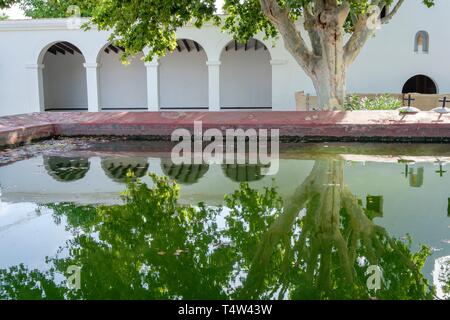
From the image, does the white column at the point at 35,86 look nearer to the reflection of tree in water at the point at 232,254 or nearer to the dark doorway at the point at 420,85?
the dark doorway at the point at 420,85

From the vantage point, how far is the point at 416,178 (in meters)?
5.74

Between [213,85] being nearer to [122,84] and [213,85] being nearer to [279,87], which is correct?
[279,87]

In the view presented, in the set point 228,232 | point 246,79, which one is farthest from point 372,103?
point 228,232

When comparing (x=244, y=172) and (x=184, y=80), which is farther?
(x=184, y=80)

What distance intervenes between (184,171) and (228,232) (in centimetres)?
268

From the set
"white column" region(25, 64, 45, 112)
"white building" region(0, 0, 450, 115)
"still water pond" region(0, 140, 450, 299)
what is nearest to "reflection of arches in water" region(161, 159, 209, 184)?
"still water pond" region(0, 140, 450, 299)

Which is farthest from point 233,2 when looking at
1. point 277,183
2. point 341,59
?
point 277,183

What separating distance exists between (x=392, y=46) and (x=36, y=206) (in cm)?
1496

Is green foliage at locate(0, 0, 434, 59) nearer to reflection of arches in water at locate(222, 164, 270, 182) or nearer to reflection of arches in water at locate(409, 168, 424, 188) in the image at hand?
reflection of arches in water at locate(222, 164, 270, 182)

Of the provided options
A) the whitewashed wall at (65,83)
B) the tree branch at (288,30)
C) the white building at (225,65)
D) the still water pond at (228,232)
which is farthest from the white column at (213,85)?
the still water pond at (228,232)

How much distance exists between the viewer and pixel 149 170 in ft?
21.6

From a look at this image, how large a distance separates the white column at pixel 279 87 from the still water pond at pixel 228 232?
433 inches

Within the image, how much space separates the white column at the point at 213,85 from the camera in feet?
58.6
